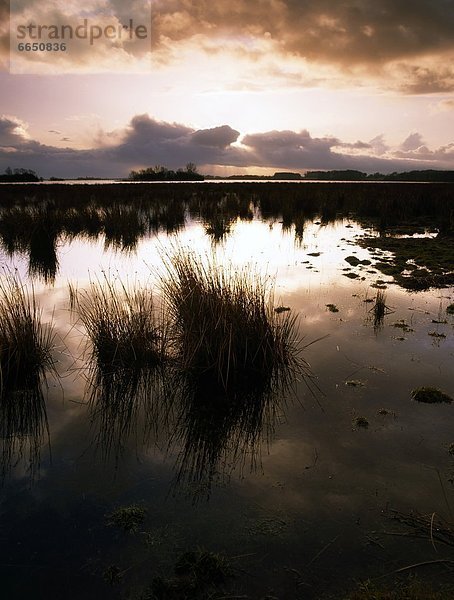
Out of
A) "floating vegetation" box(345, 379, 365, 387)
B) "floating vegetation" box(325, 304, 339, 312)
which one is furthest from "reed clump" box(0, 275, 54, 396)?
"floating vegetation" box(325, 304, 339, 312)

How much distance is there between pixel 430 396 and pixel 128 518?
3897 mm

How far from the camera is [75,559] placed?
10.2 ft

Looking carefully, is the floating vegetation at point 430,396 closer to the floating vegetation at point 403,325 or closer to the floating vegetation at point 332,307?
the floating vegetation at point 403,325

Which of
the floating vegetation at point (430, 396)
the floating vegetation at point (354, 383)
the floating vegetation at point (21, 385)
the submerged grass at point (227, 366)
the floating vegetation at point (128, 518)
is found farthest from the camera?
the floating vegetation at point (354, 383)

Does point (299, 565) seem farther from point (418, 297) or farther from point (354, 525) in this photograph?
point (418, 297)

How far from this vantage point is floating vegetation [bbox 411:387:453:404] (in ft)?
17.1

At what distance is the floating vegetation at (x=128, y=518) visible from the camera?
3.43 metres

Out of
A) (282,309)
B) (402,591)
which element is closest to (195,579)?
(402,591)

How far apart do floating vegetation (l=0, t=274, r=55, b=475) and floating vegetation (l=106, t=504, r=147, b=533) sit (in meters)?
1.18

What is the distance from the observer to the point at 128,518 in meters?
3.52

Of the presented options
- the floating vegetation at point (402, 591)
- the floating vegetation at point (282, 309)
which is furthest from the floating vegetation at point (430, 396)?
the floating vegetation at point (282, 309)

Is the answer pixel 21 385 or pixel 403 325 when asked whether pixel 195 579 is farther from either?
pixel 403 325

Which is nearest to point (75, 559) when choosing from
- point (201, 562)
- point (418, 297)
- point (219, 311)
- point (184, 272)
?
point (201, 562)

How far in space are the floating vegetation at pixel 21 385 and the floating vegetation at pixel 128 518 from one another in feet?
3.88
